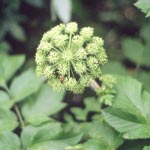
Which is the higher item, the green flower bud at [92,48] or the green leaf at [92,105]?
the green flower bud at [92,48]

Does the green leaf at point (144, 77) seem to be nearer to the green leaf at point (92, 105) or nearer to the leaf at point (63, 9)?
the green leaf at point (92, 105)

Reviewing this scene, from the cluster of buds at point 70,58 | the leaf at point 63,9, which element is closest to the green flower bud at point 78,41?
the cluster of buds at point 70,58

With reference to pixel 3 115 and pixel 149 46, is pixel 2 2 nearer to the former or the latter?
pixel 149 46

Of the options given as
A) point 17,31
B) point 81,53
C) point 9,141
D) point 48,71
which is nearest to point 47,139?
point 9,141

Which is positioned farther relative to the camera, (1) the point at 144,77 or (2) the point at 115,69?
(2) the point at 115,69

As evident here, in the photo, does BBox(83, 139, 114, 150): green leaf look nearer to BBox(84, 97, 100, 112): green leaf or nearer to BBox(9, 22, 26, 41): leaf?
BBox(84, 97, 100, 112): green leaf

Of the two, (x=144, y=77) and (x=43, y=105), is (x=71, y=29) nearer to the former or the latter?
(x=43, y=105)
